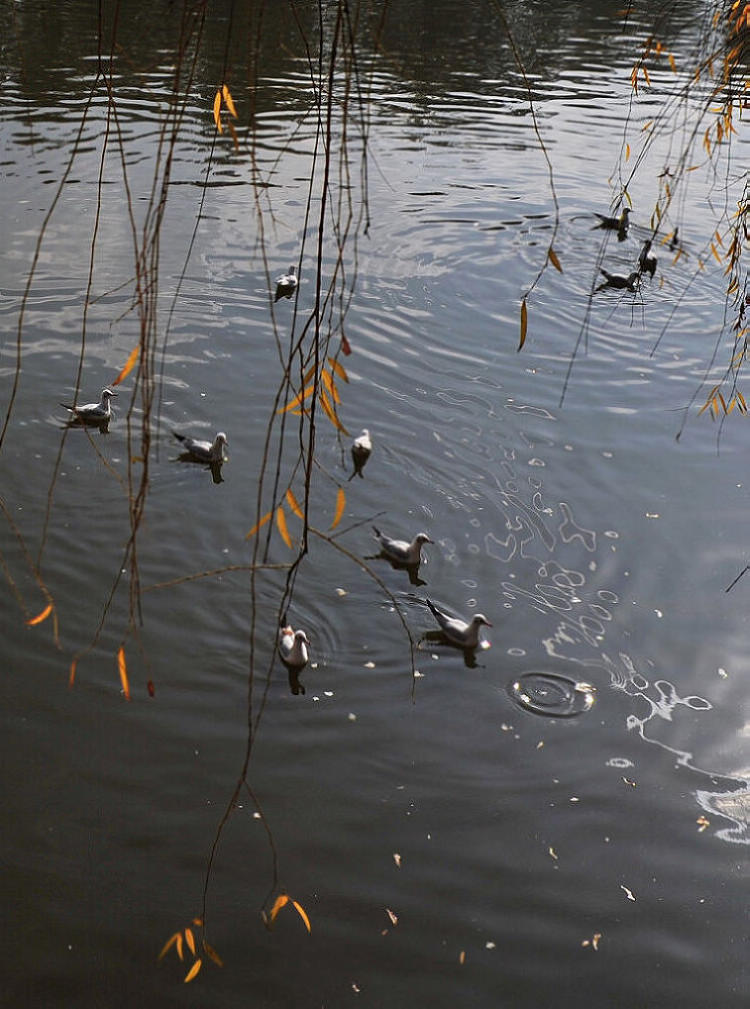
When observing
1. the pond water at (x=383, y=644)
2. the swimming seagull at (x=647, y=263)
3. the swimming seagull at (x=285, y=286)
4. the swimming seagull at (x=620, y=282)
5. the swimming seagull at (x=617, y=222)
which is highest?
the swimming seagull at (x=617, y=222)

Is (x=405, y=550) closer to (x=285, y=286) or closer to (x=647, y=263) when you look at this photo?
(x=285, y=286)

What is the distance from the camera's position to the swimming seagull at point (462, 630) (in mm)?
5227

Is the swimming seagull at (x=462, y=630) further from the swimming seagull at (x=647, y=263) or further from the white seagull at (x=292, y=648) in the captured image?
the swimming seagull at (x=647, y=263)

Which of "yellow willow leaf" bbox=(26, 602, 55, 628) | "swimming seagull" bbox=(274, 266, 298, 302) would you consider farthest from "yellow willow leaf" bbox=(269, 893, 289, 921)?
Result: "swimming seagull" bbox=(274, 266, 298, 302)

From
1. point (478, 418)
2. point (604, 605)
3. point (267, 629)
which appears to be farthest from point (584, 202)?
point (267, 629)

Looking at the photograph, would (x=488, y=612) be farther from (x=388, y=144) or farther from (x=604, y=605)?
(x=388, y=144)

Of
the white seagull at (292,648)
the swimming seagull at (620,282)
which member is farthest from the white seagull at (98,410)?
the swimming seagull at (620,282)

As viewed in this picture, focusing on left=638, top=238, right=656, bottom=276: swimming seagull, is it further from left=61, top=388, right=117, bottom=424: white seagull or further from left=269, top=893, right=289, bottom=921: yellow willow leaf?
left=269, top=893, right=289, bottom=921: yellow willow leaf

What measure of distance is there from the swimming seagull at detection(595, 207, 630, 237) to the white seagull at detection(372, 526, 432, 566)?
5008mm

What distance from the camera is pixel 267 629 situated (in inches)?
208

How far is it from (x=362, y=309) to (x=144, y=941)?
5.80 m

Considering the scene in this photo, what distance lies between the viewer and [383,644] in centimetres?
527

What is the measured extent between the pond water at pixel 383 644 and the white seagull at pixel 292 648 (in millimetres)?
81

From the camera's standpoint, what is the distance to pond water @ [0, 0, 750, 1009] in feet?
12.7
